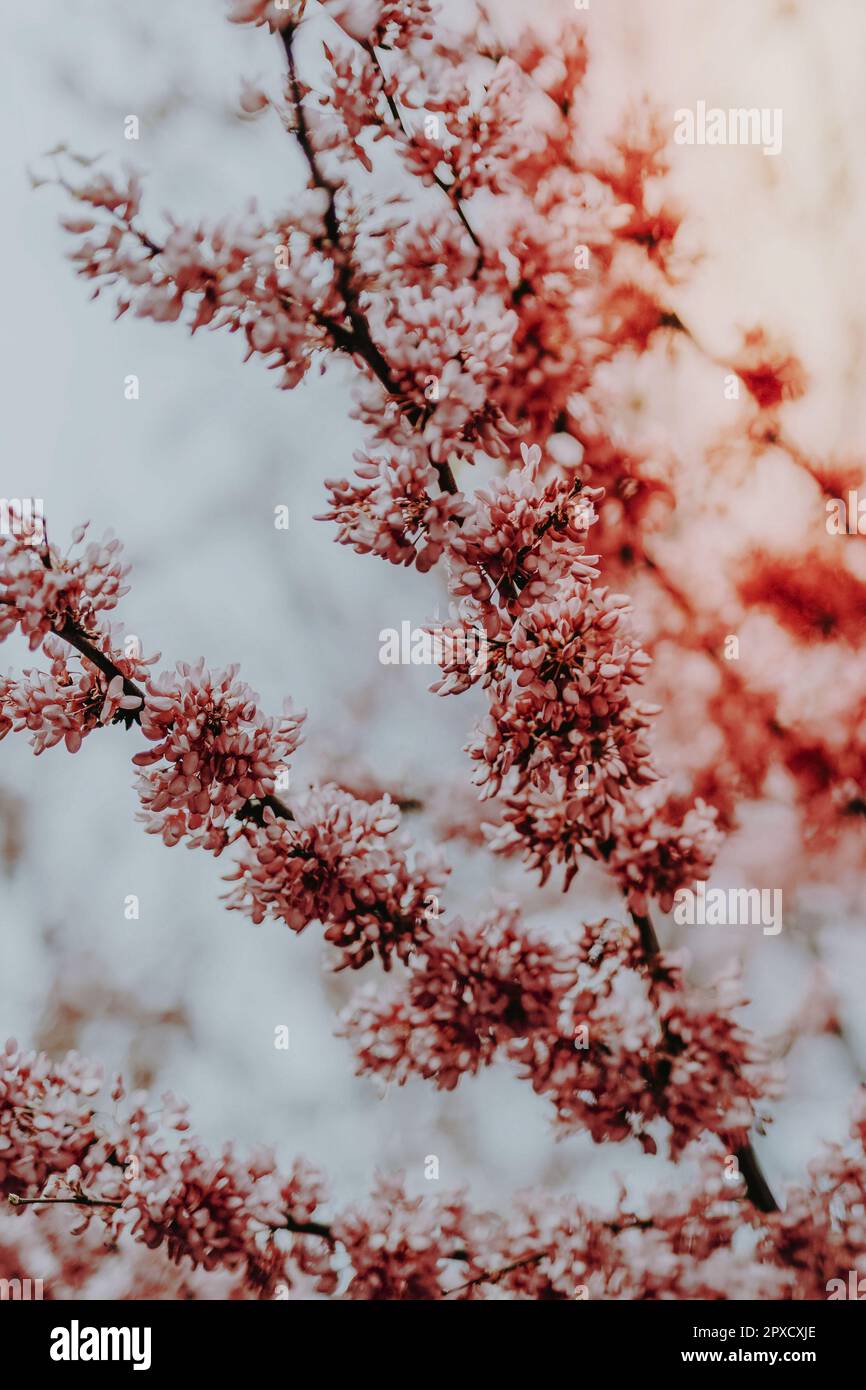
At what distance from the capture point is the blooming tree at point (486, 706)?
103 cm

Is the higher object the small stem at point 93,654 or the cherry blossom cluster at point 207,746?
the small stem at point 93,654

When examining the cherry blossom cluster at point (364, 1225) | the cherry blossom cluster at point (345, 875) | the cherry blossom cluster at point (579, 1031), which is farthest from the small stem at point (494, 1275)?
the cherry blossom cluster at point (345, 875)

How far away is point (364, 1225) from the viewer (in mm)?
1122

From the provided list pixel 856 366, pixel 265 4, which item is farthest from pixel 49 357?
pixel 856 366

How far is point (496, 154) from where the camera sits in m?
1.10

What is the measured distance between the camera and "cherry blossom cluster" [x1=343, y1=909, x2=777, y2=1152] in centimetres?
108

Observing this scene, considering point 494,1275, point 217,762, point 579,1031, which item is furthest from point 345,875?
point 494,1275

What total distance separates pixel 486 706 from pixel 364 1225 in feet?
2.00

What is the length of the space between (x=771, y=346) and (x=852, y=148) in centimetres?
26

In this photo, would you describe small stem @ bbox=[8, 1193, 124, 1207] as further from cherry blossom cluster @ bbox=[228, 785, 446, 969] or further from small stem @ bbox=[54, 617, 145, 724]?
small stem @ bbox=[54, 617, 145, 724]

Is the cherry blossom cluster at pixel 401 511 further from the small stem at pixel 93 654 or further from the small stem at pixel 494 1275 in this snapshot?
the small stem at pixel 494 1275

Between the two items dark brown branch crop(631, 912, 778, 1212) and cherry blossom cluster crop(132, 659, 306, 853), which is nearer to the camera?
cherry blossom cluster crop(132, 659, 306, 853)

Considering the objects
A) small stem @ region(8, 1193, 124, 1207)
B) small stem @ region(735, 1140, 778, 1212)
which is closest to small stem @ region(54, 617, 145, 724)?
small stem @ region(8, 1193, 124, 1207)

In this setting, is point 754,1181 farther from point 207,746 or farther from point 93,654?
point 93,654
